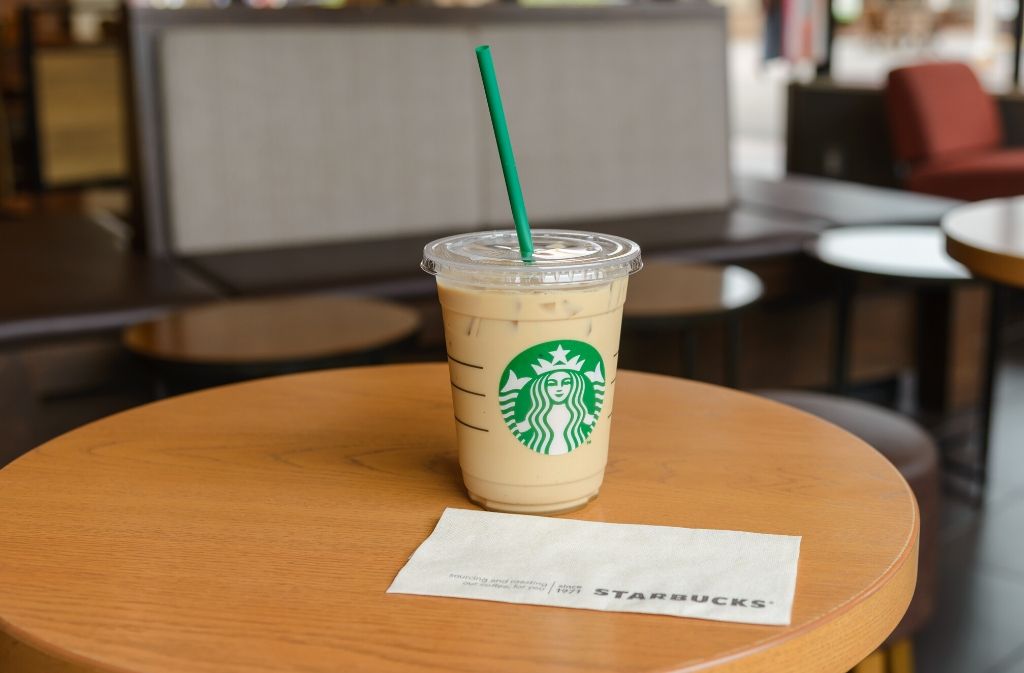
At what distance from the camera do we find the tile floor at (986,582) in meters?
2.06

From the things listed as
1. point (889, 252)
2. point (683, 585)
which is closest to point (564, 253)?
point (683, 585)

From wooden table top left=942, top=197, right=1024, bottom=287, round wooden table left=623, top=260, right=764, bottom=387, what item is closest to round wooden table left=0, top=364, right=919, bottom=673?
wooden table top left=942, top=197, right=1024, bottom=287

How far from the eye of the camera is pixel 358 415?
3.51 feet

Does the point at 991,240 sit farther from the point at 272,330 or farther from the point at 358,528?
the point at 358,528

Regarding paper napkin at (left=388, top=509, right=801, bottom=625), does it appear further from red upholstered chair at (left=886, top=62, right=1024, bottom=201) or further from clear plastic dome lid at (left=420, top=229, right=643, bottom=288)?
red upholstered chair at (left=886, top=62, right=1024, bottom=201)

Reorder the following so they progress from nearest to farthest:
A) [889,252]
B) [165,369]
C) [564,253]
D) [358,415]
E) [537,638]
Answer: [537,638] → [564,253] → [358,415] → [165,369] → [889,252]

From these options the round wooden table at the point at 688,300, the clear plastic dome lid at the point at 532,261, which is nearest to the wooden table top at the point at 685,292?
the round wooden table at the point at 688,300

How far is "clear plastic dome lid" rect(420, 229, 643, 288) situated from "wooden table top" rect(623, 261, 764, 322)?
4.21 feet

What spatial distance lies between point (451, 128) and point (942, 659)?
1989 millimetres

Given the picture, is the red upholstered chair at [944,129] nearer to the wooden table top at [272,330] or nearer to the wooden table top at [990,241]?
the wooden table top at [990,241]

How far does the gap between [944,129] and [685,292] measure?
3.65 m

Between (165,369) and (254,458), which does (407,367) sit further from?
(165,369)

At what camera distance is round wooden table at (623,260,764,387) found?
2.28 meters

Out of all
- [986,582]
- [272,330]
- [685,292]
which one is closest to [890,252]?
[685,292]
